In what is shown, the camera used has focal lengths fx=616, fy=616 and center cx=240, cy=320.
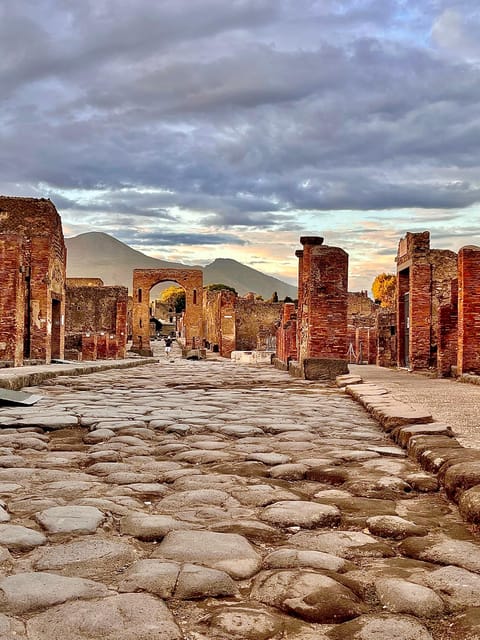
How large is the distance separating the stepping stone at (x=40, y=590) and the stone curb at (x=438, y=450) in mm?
1474

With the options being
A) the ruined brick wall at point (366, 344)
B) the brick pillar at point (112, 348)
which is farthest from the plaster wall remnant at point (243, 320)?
the ruined brick wall at point (366, 344)

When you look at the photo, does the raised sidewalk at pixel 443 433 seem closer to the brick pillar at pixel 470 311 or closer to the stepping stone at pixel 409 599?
the stepping stone at pixel 409 599

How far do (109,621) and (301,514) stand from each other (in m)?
1.17

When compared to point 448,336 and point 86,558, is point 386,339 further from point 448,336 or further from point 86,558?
point 86,558

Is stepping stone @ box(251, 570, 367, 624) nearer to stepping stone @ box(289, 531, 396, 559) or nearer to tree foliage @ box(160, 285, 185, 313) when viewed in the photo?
stepping stone @ box(289, 531, 396, 559)

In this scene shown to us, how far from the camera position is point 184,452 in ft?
12.8

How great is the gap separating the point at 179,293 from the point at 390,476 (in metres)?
78.6

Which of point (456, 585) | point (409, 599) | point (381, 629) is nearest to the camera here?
point (381, 629)

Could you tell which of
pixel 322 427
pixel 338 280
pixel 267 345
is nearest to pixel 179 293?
pixel 267 345

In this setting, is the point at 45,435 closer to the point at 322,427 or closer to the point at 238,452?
the point at 238,452

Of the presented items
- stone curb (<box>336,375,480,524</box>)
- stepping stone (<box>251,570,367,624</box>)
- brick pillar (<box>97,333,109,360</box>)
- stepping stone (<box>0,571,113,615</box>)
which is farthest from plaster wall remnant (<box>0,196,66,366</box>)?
stepping stone (<box>251,570,367,624</box>)

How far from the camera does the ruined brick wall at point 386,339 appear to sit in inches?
710

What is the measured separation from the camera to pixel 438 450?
338cm

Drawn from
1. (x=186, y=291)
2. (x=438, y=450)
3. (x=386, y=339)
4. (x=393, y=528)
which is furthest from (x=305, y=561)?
(x=186, y=291)
